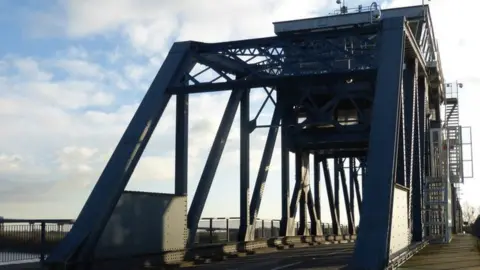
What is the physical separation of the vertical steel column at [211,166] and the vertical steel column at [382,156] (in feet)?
20.0

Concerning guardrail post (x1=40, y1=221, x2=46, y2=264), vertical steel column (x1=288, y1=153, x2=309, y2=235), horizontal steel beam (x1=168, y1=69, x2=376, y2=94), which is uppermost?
horizontal steel beam (x1=168, y1=69, x2=376, y2=94)

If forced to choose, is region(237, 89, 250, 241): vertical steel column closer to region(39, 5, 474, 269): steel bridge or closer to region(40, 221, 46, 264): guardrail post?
region(39, 5, 474, 269): steel bridge

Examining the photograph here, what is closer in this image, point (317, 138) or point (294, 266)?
point (294, 266)

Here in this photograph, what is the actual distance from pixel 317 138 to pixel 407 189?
1578 centimetres

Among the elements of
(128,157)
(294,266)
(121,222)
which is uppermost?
(128,157)

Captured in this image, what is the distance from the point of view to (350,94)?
31.5 metres

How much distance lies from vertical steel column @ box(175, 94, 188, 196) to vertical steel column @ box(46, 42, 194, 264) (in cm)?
86

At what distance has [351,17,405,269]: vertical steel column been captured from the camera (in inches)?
571

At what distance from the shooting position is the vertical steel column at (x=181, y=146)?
1988 cm

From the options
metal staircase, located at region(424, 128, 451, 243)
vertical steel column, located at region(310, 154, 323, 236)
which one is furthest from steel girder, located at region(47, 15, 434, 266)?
vertical steel column, located at region(310, 154, 323, 236)

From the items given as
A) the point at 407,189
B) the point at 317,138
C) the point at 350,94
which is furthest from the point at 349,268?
the point at 317,138

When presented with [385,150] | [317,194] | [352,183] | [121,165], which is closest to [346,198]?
[352,183]

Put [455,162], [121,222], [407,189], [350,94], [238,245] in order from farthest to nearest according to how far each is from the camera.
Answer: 1. [455,162]
2. [350,94]
3. [238,245]
4. [407,189]
5. [121,222]

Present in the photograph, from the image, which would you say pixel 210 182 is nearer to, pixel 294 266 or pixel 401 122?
pixel 294 266
